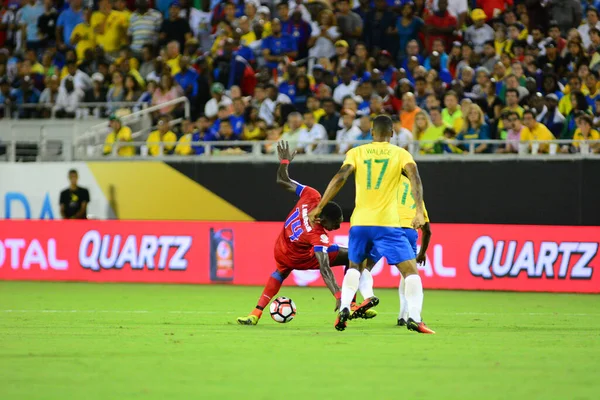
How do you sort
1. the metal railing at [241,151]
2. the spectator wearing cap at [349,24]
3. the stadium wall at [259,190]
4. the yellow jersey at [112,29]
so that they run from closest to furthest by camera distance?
1. the metal railing at [241,151]
2. the stadium wall at [259,190]
3. the spectator wearing cap at [349,24]
4. the yellow jersey at [112,29]

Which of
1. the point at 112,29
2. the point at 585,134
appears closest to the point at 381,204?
the point at 585,134

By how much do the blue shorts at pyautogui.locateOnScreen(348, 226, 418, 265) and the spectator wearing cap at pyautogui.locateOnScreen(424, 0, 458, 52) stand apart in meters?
12.5

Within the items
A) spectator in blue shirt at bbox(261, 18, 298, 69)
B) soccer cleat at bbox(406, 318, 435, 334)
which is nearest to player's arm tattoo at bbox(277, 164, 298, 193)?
soccer cleat at bbox(406, 318, 435, 334)

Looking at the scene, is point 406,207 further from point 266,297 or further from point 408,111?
point 408,111

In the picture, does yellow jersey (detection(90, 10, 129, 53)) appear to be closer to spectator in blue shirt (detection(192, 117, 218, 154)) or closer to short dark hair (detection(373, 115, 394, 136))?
spectator in blue shirt (detection(192, 117, 218, 154))

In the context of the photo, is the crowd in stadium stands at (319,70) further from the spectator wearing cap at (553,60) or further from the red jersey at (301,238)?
the red jersey at (301,238)

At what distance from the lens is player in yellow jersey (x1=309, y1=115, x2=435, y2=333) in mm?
11406

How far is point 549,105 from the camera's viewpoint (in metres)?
20.8

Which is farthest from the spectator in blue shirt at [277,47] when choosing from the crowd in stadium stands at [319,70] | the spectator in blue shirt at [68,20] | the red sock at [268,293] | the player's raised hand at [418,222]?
the player's raised hand at [418,222]

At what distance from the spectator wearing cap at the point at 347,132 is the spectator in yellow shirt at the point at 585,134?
13.4ft

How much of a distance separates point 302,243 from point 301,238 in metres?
0.07

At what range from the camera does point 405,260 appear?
11.5 meters

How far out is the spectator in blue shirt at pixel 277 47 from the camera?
24672mm

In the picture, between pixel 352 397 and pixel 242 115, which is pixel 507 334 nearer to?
pixel 352 397
